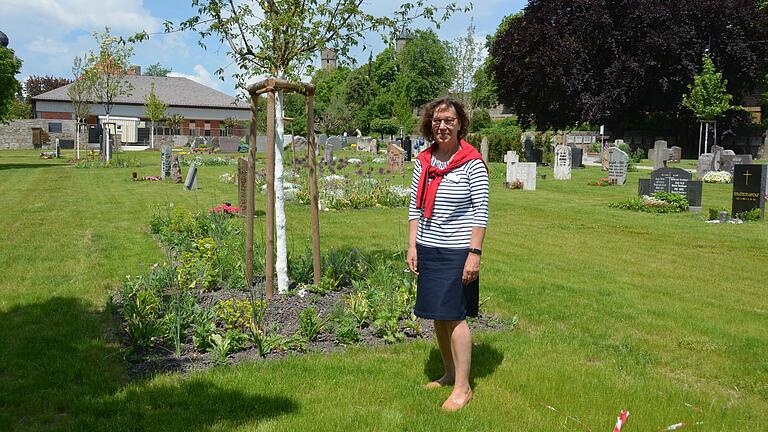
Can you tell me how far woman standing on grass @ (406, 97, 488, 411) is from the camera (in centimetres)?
407

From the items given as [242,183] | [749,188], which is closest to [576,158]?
[749,188]

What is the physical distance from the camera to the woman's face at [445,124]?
414cm

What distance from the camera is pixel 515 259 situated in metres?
9.30

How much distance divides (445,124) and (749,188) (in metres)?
11.9

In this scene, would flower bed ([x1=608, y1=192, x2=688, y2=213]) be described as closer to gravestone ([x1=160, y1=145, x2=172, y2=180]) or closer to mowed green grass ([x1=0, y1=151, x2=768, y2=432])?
mowed green grass ([x1=0, y1=151, x2=768, y2=432])

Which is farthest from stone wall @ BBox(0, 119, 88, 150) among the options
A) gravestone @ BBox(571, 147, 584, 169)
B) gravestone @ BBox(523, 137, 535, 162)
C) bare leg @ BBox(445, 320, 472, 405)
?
bare leg @ BBox(445, 320, 472, 405)

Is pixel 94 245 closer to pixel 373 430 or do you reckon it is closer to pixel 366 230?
pixel 366 230

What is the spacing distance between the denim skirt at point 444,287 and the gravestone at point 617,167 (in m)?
19.4

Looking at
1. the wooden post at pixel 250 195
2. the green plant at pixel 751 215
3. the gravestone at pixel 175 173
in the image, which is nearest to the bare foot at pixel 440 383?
the wooden post at pixel 250 195

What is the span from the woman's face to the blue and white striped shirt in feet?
0.53

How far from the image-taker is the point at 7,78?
29750 mm

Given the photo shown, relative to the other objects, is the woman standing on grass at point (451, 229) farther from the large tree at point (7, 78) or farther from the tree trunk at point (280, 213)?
the large tree at point (7, 78)

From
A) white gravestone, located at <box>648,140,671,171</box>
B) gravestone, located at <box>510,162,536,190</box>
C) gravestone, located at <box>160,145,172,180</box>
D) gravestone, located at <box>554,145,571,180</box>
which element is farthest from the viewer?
white gravestone, located at <box>648,140,671,171</box>

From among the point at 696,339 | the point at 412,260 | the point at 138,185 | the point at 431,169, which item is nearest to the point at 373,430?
the point at 412,260
